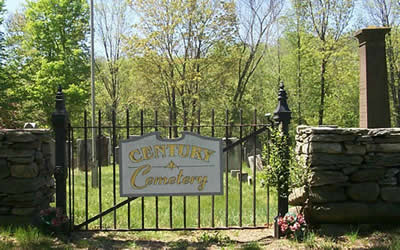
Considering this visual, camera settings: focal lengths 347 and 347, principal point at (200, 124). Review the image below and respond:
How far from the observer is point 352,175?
4.71 meters

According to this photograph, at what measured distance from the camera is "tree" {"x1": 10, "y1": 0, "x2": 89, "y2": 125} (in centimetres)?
1912

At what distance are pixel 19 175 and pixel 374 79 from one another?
6432mm

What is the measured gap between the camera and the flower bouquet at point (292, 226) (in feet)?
14.9

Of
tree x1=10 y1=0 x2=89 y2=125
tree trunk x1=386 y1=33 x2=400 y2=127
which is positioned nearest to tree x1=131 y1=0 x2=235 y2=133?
tree x1=10 y1=0 x2=89 y2=125

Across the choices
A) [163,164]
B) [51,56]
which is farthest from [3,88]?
[163,164]

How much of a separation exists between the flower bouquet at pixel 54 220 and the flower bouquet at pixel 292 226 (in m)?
2.93

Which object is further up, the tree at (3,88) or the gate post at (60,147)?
the tree at (3,88)

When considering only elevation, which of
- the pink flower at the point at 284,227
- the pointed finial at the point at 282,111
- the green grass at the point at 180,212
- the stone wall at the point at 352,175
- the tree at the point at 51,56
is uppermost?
the tree at the point at 51,56

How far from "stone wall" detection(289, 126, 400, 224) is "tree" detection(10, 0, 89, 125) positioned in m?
16.7

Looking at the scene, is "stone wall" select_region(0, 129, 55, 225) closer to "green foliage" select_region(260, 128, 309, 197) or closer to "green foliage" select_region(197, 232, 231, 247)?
"green foliage" select_region(197, 232, 231, 247)

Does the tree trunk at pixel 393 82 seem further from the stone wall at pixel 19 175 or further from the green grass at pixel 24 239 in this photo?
the green grass at pixel 24 239

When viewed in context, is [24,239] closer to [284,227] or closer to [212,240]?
[212,240]

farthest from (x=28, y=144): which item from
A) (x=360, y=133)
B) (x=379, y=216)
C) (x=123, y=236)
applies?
(x=379, y=216)

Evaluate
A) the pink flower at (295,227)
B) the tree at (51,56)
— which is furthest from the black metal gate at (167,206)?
the tree at (51,56)
